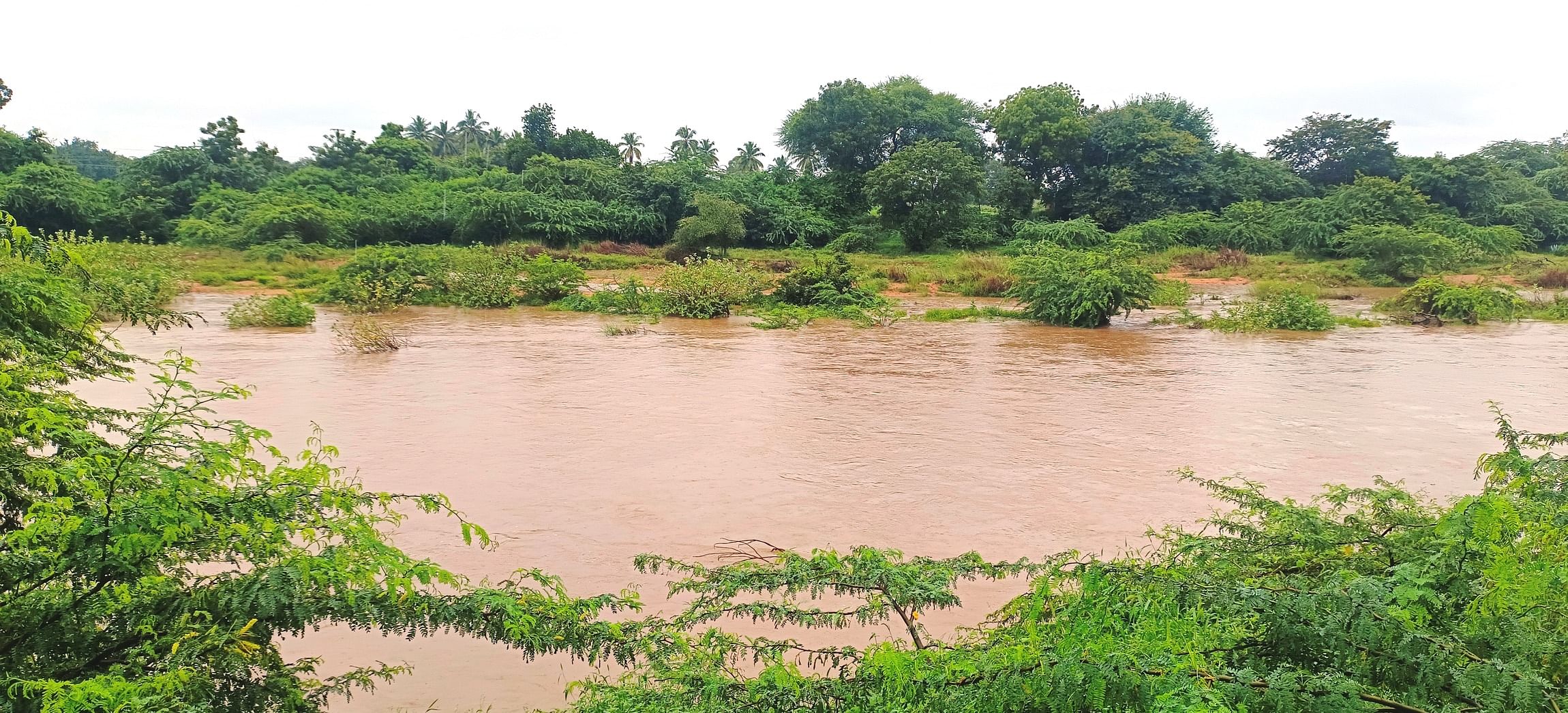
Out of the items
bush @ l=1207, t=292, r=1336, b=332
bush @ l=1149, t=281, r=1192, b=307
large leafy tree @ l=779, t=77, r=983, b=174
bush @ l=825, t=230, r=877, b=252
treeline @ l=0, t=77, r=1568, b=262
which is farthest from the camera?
large leafy tree @ l=779, t=77, r=983, b=174

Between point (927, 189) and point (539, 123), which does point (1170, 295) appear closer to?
point (927, 189)

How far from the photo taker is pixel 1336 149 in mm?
45969

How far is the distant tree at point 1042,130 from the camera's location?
4275 centimetres

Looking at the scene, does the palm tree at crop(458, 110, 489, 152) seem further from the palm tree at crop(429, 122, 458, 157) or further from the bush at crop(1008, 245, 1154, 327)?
the bush at crop(1008, 245, 1154, 327)

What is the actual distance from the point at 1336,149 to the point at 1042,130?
616 inches

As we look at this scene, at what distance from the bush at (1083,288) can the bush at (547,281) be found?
34.4ft

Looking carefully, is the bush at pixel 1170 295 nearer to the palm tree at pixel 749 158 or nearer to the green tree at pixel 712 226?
the green tree at pixel 712 226

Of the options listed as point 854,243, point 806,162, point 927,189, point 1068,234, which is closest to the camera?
point 1068,234

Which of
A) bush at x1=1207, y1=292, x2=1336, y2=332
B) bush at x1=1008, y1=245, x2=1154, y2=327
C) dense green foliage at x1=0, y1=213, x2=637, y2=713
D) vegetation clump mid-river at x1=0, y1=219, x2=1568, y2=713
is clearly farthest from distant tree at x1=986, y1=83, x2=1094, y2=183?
dense green foliage at x1=0, y1=213, x2=637, y2=713

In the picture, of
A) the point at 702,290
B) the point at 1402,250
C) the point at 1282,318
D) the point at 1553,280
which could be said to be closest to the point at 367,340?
the point at 702,290

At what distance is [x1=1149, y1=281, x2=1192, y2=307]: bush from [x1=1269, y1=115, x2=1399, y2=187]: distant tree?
27757 millimetres

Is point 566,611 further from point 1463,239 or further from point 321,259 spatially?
point 1463,239

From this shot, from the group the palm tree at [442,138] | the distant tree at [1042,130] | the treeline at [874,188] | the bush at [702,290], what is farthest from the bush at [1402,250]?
the palm tree at [442,138]

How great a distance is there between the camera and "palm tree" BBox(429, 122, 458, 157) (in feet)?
247
